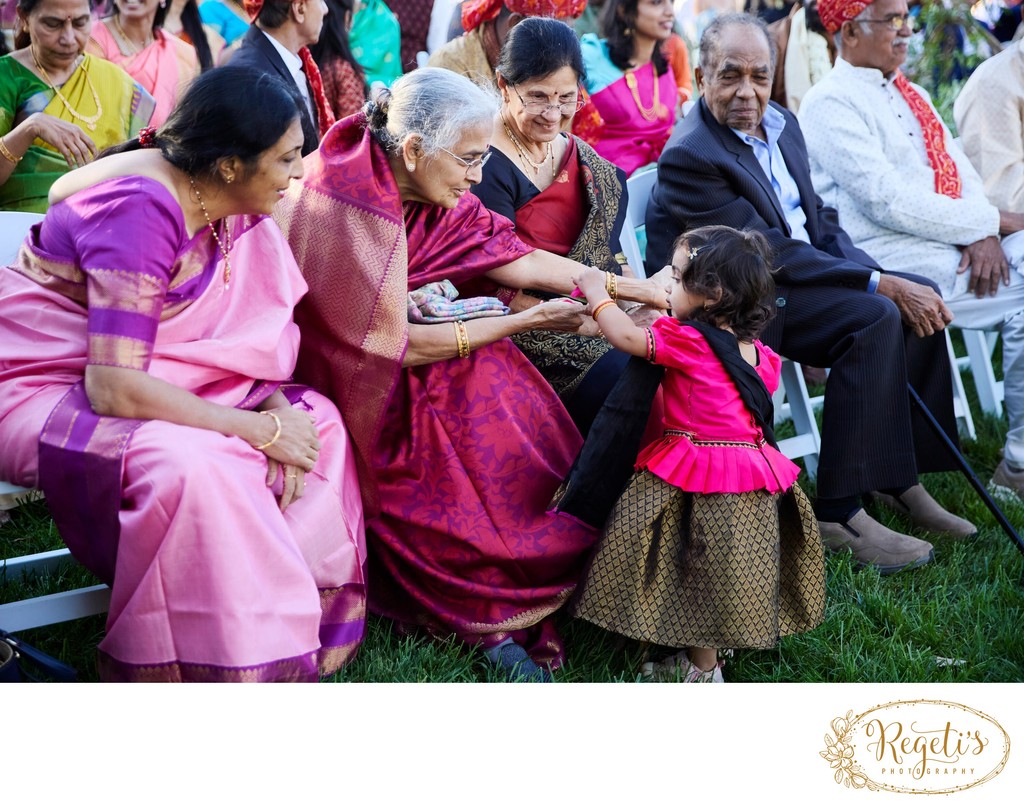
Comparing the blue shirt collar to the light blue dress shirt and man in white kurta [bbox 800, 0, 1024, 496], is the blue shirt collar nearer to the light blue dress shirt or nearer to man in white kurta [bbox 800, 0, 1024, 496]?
the light blue dress shirt

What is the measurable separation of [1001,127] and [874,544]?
2312mm

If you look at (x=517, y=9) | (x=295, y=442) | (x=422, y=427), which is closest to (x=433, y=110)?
(x=422, y=427)

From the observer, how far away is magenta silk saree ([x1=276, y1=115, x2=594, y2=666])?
304 centimetres

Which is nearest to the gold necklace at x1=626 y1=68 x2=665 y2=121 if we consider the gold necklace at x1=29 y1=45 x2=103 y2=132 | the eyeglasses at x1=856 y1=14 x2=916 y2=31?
the eyeglasses at x1=856 y1=14 x2=916 y2=31

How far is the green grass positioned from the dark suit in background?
1.28 ft

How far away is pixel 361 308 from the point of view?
3.04 meters

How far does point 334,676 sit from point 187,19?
371 cm

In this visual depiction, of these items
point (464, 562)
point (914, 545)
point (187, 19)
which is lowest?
point (914, 545)

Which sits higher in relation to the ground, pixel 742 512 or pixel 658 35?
pixel 658 35


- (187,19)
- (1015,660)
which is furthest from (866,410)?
(187,19)

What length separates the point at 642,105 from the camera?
561 cm

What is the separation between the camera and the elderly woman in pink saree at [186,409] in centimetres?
244
